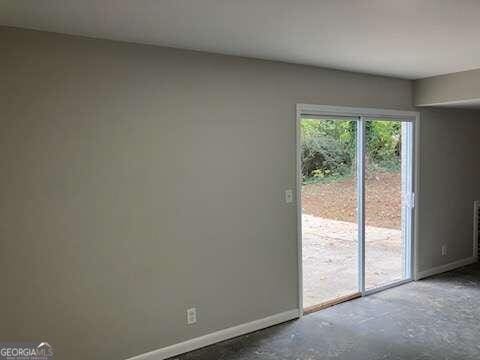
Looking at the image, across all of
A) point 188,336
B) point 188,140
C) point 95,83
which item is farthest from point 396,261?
point 95,83

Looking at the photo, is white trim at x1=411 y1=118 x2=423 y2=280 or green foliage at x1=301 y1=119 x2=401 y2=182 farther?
white trim at x1=411 y1=118 x2=423 y2=280

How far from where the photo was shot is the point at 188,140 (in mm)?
3109

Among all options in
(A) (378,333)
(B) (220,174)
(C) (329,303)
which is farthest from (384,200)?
(B) (220,174)

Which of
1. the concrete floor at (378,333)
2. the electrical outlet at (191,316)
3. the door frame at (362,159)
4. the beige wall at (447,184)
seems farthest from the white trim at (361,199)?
the electrical outlet at (191,316)

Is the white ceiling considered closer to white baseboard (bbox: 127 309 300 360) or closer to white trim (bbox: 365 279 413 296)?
white baseboard (bbox: 127 309 300 360)

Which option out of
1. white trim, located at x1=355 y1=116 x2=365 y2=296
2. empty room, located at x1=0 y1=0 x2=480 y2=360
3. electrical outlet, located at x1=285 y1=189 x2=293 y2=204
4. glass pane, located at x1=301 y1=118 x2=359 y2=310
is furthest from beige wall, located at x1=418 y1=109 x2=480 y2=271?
electrical outlet, located at x1=285 y1=189 x2=293 y2=204

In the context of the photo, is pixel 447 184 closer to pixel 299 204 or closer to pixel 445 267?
pixel 445 267

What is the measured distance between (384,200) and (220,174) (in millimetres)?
2201

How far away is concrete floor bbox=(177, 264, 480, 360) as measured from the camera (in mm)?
3119

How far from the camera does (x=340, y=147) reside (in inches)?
163

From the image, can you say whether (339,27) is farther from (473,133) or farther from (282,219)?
(473,133)

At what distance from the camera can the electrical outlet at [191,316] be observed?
3196 millimetres

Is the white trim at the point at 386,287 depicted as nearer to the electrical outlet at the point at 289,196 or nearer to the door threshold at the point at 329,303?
the door threshold at the point at 329,303

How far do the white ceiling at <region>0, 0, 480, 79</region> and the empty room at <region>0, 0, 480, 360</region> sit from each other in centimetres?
2
